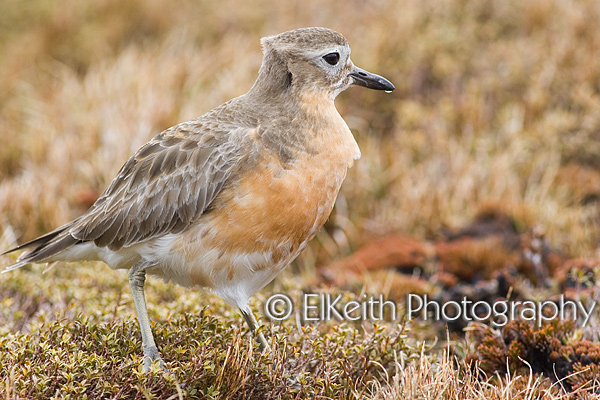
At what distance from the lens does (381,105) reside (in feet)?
32.5

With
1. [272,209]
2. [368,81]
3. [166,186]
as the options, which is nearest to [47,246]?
[166,186]

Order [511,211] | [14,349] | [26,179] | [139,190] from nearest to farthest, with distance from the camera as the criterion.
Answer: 1. [14,349]
2. [139,190]
3. [511,211]
4. [26,179]

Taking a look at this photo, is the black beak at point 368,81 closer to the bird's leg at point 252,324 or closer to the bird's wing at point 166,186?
the bird's wing at point 166,186

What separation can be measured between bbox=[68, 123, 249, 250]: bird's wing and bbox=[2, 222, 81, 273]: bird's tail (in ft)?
0.31

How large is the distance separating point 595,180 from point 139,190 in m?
5.70

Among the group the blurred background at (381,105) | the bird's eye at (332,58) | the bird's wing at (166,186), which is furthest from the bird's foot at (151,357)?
the blurred background at (381,105)

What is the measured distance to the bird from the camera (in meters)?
4.31

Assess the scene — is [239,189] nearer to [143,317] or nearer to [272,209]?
[272,209]

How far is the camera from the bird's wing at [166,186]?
14.5ft

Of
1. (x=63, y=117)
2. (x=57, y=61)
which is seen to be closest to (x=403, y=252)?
(x=63, y=117)

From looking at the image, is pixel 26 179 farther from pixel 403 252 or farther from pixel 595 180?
pixel 595 180

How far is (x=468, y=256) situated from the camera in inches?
279

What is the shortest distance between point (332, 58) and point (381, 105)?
5299 mm

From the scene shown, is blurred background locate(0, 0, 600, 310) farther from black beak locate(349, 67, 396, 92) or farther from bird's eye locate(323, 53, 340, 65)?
bird's eye locate(323, 53, 340, 65)
